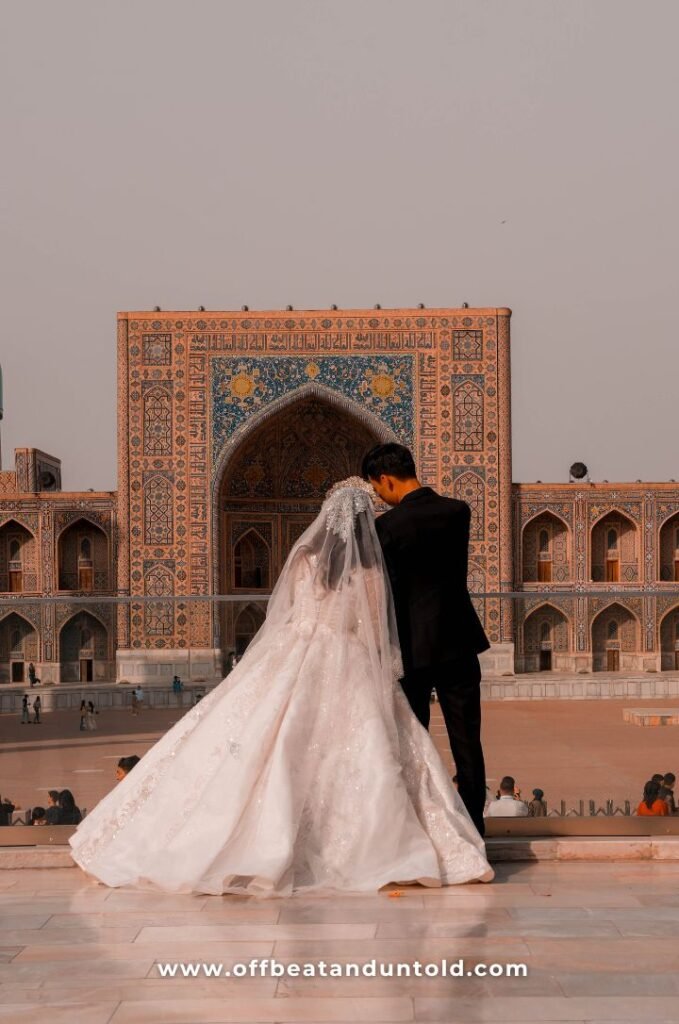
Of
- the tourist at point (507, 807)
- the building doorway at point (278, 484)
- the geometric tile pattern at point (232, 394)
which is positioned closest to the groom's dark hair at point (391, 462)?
the tourist at point (507, 807)

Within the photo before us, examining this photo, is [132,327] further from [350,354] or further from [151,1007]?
[151,1007]

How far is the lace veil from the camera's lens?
3652mm

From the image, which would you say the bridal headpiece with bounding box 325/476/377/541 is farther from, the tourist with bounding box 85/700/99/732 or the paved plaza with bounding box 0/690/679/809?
the tourist with bounding box 85/700/99/732

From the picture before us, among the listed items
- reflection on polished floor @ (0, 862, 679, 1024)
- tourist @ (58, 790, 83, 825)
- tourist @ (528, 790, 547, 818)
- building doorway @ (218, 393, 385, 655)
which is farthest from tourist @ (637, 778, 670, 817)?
building doorway @ (218, 393, 385, 655)

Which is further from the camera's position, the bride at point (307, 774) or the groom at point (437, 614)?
the groom at point (437, 614)

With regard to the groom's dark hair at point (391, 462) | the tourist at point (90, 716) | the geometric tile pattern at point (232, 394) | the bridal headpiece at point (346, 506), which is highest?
the geometric tile pattern at point (232, 394)

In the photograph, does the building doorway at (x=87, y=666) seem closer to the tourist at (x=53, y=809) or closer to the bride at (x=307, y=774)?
the tourist at (x=53, y=809)

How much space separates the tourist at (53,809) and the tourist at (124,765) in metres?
0.19

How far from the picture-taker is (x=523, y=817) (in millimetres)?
4031

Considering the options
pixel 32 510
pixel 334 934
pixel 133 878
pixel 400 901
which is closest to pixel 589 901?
pixel 400 901

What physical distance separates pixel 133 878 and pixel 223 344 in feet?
65.2

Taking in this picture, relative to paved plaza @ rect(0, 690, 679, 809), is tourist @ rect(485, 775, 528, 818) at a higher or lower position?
lower

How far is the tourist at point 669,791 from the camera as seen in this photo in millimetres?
4191

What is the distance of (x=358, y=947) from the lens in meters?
2.81
